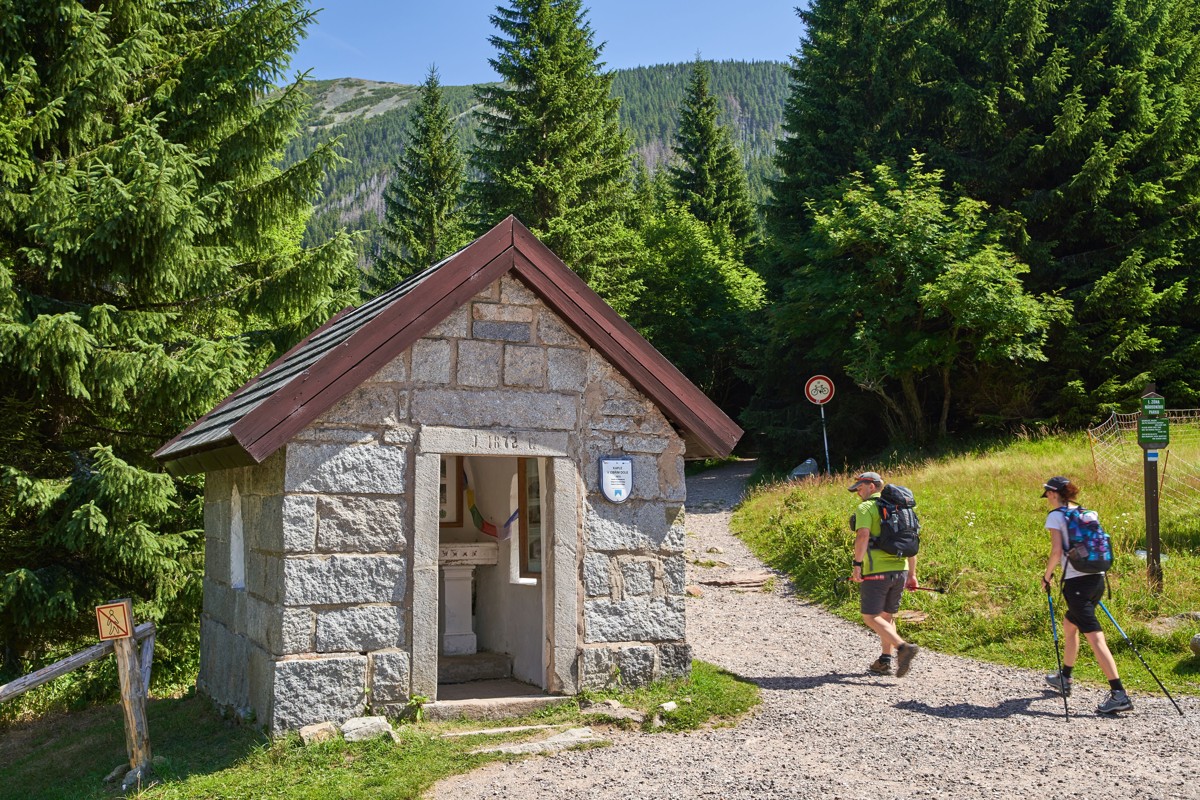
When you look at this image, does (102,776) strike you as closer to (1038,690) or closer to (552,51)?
(1038,690)

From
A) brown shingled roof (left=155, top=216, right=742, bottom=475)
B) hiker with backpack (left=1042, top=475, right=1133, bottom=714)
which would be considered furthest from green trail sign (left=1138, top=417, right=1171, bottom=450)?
brown shingled roof (left=155, top=216, right=742, bottom=475)

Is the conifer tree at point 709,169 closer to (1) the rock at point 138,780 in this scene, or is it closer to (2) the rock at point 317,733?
(2) the rock at point 317,733

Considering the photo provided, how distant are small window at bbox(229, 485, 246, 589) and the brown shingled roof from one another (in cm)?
41

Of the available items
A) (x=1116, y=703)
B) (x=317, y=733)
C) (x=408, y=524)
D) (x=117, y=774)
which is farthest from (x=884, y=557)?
(x=117, y=774)

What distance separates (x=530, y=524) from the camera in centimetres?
887

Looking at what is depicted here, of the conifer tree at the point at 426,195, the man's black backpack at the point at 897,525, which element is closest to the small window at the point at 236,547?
the man's black backpack at the point at 897,525

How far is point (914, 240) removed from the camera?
66.1ft

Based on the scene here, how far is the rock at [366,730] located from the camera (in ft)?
21.6

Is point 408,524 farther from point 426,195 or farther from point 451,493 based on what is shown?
point 426,195

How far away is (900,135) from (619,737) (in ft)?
68.1

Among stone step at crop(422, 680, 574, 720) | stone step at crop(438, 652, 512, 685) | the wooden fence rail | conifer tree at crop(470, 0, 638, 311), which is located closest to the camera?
the wooden fence rail

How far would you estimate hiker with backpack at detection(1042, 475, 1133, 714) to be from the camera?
287 inches

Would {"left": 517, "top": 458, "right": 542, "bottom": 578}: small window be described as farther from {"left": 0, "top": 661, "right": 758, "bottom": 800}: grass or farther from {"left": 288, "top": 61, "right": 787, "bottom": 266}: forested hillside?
{"left": 288, "top": 61, "right": 787, "bottom": 266}: forested hillside

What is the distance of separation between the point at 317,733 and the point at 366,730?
0.32 m
